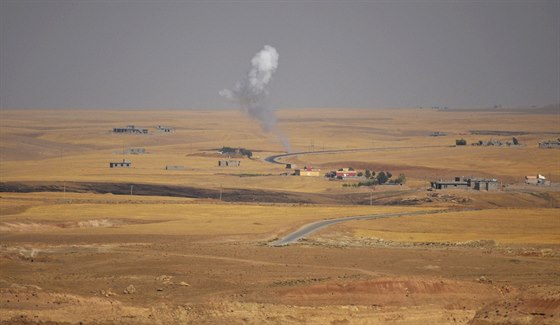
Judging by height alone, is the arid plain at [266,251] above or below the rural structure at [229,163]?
below

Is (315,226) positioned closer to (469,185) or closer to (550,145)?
(469,185)

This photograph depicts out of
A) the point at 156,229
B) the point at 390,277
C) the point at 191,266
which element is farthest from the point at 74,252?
the point at 390,277

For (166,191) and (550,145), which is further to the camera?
(550,145)

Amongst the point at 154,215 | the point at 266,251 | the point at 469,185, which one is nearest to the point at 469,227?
the point at 266,251

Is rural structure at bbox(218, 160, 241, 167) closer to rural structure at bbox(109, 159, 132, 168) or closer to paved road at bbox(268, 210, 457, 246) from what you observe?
rural structure at bbox(109, 159, 132, 168)

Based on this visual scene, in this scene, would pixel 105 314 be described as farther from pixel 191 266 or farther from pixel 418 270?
pixel 418 270

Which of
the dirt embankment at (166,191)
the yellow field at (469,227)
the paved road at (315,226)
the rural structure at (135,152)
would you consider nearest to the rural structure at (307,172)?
the dirt embankment at (166,191)

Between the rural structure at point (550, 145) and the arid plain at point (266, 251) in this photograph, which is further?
the rural structure at point (550, 145)

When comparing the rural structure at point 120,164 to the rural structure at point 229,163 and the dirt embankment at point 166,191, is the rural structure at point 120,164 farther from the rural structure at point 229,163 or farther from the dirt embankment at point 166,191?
the dirt embankment at point 166,191

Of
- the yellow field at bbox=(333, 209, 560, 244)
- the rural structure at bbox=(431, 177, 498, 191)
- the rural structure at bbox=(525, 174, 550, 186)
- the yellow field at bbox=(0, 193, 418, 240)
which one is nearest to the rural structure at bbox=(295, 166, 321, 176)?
the rural structure at bbox=(431, 177, 498, 191)
